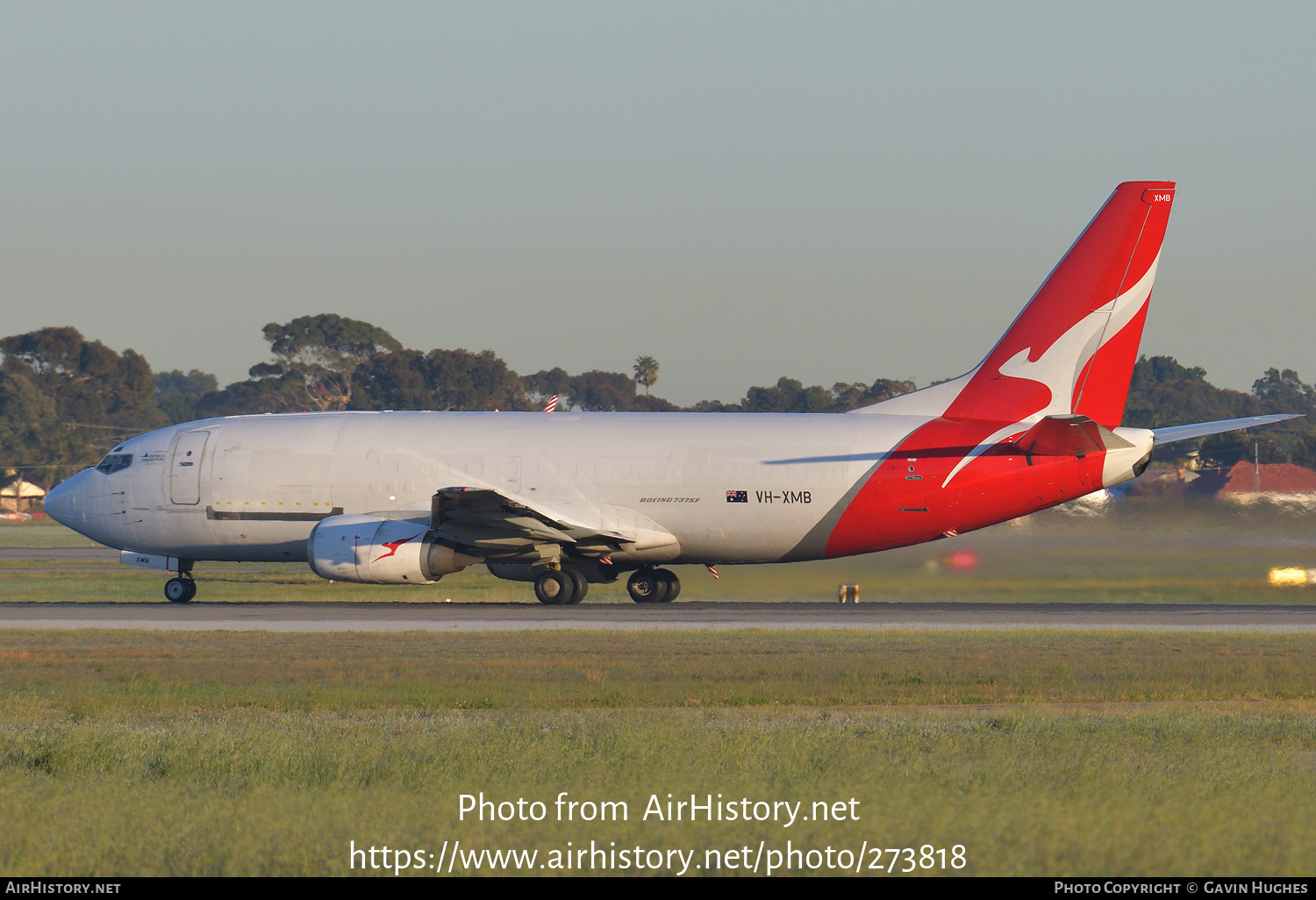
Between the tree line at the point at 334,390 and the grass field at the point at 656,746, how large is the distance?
301 ft

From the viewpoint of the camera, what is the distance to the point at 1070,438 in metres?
30.9

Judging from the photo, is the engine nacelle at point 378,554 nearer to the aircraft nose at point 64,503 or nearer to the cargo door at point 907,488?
the aircraft nose at point 64,503

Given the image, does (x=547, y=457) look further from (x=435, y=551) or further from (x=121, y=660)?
(x=121, y=660)

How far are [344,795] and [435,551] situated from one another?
73.8ft

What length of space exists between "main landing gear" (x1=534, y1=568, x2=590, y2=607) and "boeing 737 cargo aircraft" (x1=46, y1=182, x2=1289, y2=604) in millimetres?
50

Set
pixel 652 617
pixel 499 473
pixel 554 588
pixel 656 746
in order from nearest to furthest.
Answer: pixel 656 746
pixel 652 617
pixel 554 588
pixel 499 473

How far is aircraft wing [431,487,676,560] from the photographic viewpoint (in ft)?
103

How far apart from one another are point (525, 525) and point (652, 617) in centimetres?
494

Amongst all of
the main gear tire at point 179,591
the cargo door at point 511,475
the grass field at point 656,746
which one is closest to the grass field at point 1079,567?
the main gear tire at point 179,591

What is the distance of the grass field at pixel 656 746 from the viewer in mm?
8477

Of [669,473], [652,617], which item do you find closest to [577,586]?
[669,473]

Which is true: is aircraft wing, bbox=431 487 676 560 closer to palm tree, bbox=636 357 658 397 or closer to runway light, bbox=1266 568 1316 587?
runway light, bbox=1266 568 1316 587

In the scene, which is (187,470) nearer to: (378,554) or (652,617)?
(378,554)
